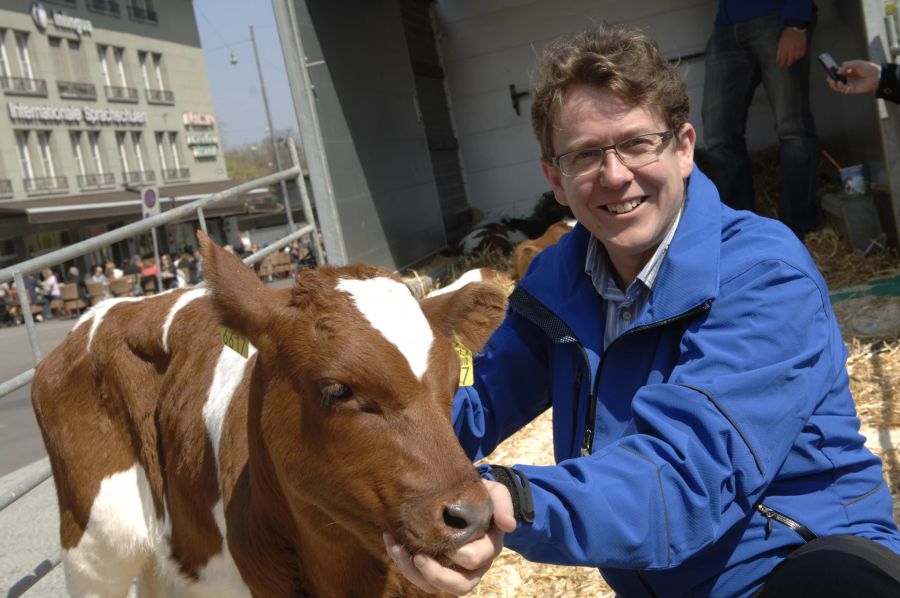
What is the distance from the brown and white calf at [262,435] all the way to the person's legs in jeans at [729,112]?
463cm

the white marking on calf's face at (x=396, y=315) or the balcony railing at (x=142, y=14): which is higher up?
the balcony railing at (x=142, y=14)

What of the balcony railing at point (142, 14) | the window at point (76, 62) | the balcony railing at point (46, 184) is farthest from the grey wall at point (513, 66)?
the balcony railing at point (142, 14)

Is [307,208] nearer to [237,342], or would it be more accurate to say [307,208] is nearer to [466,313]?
[237,342]

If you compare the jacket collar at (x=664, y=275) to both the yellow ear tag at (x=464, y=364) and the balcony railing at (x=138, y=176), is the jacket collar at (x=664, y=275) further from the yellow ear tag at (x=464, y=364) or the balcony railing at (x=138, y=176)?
the balcony railing at (x=138, y=176)

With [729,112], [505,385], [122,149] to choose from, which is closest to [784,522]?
[505,385]

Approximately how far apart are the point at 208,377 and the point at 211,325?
30cm

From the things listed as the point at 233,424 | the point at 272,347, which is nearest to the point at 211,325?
the point at 233,424

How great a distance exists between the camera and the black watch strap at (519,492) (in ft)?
5.20

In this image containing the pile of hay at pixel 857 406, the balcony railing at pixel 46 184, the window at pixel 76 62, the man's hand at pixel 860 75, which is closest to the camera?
the pile of hay at pixel 857 406

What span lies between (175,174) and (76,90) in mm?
7529

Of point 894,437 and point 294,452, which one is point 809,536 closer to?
point 294,452

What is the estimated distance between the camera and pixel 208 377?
3.54m

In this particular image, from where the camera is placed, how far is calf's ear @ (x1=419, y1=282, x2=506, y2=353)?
8.33 feet

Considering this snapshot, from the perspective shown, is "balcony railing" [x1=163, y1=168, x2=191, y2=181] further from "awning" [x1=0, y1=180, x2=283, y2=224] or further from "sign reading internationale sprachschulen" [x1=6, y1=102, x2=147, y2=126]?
"awning" [x1=0, y1=180, x2=283, y2=224]
